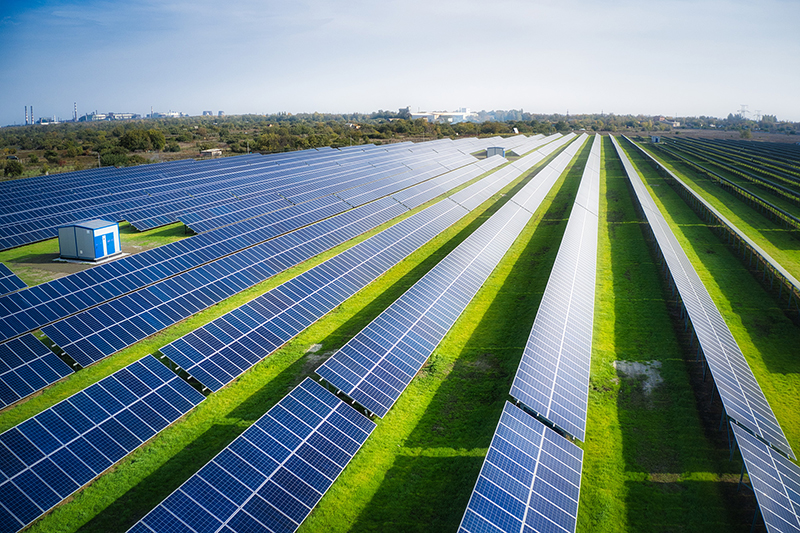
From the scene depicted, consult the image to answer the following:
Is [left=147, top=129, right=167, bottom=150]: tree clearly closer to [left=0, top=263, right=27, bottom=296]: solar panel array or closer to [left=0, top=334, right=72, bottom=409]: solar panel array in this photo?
[left=0, top=263, right=27, bottom=296]: solar panel array

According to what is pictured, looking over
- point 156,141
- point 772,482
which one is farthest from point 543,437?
point 156,141

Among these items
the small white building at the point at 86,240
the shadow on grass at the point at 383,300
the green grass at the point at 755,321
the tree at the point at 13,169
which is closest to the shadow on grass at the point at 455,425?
the shadow on grass at the point at 383,300

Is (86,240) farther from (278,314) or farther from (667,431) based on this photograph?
(667,431)

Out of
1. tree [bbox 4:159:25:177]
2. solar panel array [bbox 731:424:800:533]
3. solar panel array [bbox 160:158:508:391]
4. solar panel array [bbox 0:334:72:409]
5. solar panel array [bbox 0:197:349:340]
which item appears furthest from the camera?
tree [bbox 4:159:25:177]

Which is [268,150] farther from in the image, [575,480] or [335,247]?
[575,480]

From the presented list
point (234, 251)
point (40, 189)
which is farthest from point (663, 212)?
point (40, 189)

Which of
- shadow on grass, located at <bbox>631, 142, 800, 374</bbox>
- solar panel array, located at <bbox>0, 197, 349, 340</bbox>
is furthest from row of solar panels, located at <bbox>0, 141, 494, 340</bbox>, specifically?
shadow on grass, located at <bbox>631, 142, 800, 374</bbox>

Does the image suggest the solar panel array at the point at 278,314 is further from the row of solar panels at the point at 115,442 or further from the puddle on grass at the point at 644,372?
the puddle on grass at the point at 644,372
